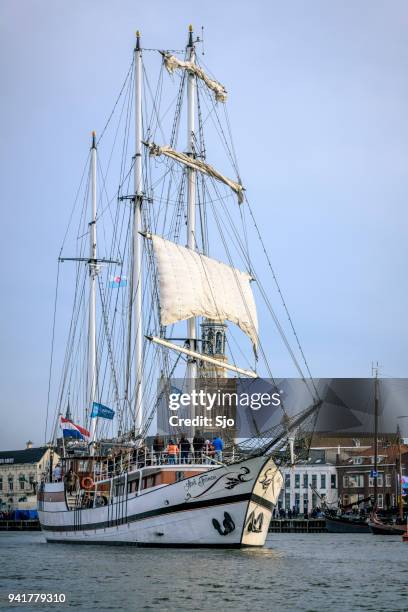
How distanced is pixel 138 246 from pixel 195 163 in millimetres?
6882

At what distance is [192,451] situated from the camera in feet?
157

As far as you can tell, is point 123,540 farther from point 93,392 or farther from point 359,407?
point 359,407

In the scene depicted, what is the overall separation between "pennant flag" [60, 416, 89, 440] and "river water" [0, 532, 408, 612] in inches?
642

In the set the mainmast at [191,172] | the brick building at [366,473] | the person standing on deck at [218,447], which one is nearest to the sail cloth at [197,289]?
the mainmast at [191,172]

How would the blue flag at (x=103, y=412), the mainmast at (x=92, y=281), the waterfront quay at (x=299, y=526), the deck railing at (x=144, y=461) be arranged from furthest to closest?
the waterfront quay at (x=299, y=526)
the mainmast at (x=92, y=281)
the blue flag at (x=103, y=412)
the deck railing at (x=144, y=461)

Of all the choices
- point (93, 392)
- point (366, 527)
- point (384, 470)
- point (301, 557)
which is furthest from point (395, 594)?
point (384, 470)

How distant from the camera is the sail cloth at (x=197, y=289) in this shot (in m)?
62.9

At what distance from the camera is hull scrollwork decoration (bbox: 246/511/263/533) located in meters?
46.4

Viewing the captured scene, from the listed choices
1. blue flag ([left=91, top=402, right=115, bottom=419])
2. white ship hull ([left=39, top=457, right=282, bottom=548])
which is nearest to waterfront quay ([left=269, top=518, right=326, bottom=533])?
blue flag ([left=91, top=402, right=115, bottom=419])

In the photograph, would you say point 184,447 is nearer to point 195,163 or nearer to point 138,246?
point 138,246

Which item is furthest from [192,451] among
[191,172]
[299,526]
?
[299,526]

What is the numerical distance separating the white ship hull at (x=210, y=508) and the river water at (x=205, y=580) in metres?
0.87

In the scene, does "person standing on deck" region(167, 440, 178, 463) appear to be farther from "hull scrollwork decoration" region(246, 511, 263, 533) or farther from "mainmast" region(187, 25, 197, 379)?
"mainmast" region(187, 25, 197, 379)

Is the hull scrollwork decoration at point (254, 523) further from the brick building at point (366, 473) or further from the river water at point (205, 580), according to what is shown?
the brick building at point (366, 473)
